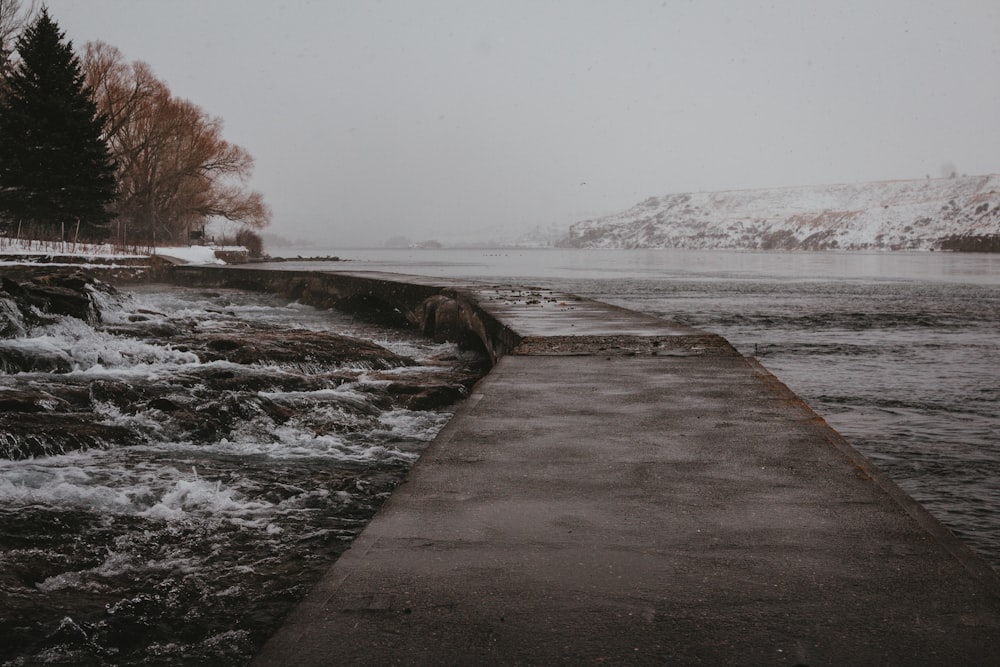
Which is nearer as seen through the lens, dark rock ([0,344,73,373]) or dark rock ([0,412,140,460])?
dark rock ([0,412,140,460])

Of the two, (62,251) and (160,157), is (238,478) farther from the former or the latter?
(160,157)

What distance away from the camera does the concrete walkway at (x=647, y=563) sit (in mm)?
2191

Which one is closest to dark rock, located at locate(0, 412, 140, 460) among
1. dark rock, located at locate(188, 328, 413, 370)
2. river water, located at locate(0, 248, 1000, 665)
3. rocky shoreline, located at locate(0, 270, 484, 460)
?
rocky shoreline, located at locate(0, 270, 484, 460)

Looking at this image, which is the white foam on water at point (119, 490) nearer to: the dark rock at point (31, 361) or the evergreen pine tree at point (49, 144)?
the dark rock at point (31, 361)

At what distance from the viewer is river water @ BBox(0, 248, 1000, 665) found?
3340mm

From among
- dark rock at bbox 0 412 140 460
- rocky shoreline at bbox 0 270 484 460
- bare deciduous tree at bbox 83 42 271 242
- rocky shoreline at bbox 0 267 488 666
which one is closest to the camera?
rocky shoreline at bbox 0 267 488 666

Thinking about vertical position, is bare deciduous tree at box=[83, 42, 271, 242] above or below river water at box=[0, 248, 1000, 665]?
above

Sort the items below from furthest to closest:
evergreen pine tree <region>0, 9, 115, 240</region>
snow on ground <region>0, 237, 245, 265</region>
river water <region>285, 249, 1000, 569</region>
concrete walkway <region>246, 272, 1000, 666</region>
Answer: evergreen pine tree <region>0, 9, 115, 240</region>, snow on ground <region>0, 237, 245, 265</region>, river water <region>285, 249, 1000, 569</region>, concrete walkway <region>246, 272, 1000, 666</region>

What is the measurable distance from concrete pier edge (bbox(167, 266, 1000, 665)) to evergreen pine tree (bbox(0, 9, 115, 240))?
118ft

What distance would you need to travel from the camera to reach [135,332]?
1334cm

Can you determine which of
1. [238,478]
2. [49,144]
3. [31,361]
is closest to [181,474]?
[238,478]

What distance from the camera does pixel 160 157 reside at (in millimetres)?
52625

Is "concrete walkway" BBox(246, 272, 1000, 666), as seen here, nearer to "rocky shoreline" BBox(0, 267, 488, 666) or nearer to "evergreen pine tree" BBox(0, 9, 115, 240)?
"rocky shoreline" BBox(0, 267, 488, 666)

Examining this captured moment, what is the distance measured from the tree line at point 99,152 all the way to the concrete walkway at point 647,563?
33.7 metres
